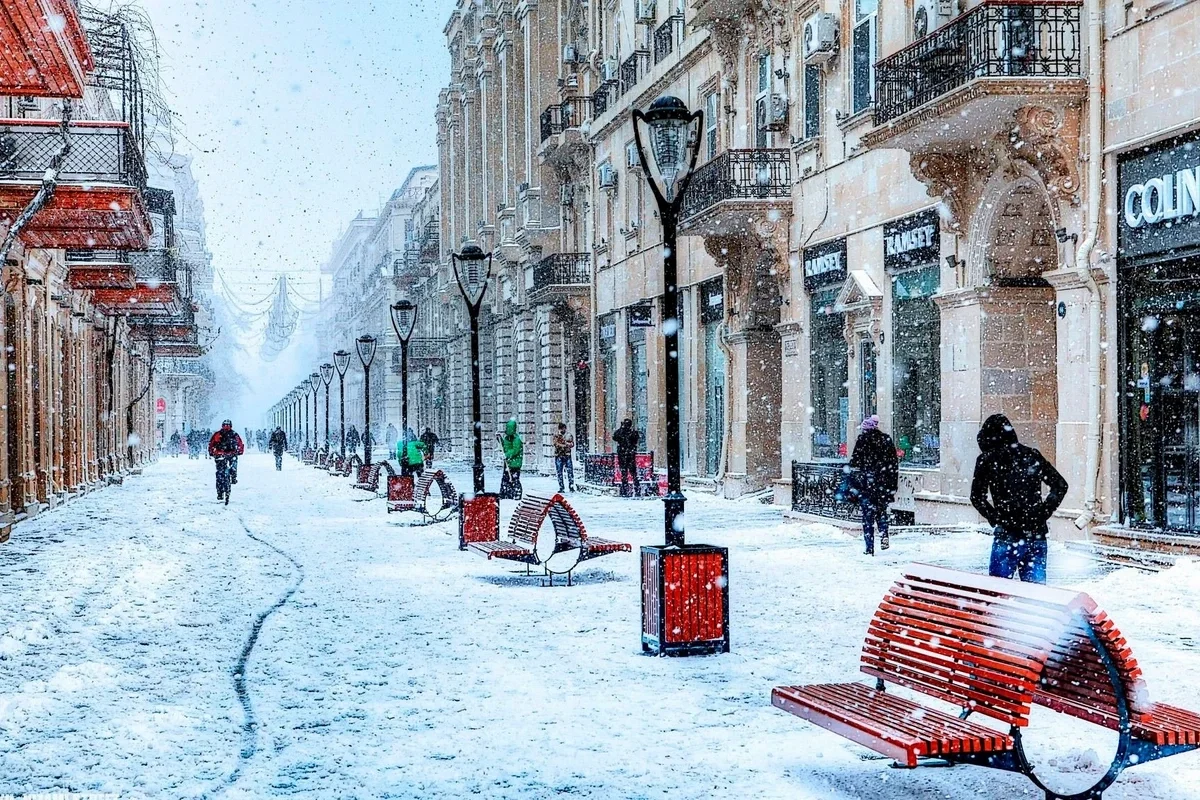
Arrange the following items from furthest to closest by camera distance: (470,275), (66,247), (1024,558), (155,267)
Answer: (155,267), (66,247), (470,275), (1024,558)

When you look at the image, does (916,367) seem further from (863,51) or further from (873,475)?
(863,51)

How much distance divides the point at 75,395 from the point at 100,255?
18.6 ft

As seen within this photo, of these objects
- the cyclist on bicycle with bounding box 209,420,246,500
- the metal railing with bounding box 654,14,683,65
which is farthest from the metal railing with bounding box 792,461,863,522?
the metal railing with bounding box 654,14,683,65

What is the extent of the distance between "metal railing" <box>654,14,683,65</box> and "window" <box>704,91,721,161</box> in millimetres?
2164

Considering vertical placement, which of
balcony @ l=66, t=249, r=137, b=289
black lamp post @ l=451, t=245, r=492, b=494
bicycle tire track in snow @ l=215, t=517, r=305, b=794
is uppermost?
balcony @ l=66, t=249, r=137, b=289

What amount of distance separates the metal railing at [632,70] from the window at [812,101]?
394 inches

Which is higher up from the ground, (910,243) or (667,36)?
(667,36)

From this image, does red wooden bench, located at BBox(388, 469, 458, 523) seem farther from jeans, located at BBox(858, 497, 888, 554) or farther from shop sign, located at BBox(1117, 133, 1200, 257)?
shop sign, located at BBox(1117, 133, 1200, 257)

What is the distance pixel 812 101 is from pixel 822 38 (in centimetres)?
154

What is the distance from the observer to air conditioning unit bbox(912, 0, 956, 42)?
19.0 metres

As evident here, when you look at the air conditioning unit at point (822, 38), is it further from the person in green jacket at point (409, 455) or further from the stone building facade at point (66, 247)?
the person in green jacket at point (409, 455)

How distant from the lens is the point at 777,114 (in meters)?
25.2

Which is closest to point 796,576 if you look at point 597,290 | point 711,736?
point 711,736

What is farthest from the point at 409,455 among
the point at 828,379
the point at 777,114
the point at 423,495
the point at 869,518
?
the point at 869,518
